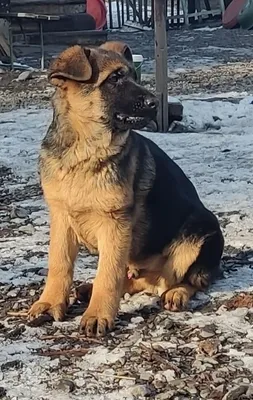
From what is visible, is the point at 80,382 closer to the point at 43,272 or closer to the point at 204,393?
the point at 204,393

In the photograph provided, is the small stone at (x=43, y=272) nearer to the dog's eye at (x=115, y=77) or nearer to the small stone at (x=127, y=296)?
the small stone at (x=127, y=296)

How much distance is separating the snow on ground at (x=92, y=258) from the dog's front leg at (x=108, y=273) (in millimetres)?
176

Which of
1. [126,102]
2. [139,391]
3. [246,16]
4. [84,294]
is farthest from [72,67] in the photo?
[246,16]

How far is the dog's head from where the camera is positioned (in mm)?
4844

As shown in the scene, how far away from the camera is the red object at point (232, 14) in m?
27.3

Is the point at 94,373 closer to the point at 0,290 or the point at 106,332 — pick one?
the point at 106,332

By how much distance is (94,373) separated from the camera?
14.4ft

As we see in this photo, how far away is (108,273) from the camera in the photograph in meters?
4.89

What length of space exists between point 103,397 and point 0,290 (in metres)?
1.74

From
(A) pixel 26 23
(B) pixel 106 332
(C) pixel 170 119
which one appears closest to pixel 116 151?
(B) pixel 106 332

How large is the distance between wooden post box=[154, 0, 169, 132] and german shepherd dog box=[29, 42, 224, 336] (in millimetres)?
5807

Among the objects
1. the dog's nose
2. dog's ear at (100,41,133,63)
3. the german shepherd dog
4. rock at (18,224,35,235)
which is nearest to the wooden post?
rock at (18,224,35,235)

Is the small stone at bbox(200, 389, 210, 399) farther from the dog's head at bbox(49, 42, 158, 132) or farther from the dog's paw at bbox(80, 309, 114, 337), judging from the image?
the dog's head at bbox(49, 42, 158, 132)

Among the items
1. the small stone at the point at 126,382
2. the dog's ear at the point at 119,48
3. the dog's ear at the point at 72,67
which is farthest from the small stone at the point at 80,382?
the dog's ear at the point at 119,48
